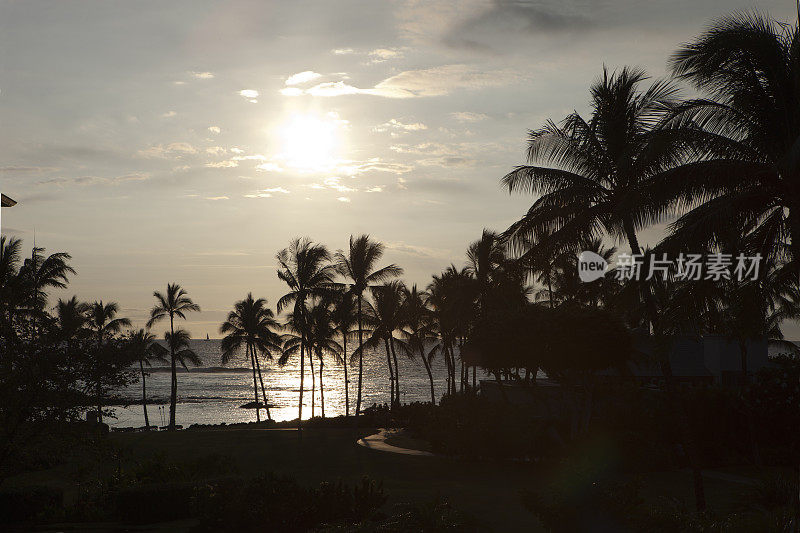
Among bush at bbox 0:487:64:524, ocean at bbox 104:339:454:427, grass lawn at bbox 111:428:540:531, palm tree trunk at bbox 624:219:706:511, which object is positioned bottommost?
ocean at bbox 104:339:454:427

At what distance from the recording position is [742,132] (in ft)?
42.4

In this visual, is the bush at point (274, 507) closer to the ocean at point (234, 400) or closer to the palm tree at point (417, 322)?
the palm tree at point (417, 322)

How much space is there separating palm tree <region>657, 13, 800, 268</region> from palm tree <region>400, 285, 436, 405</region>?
43.1m

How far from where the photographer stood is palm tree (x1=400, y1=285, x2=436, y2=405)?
57094mm

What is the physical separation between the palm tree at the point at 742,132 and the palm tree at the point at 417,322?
4306 cm

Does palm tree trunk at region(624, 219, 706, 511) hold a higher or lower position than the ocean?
higher

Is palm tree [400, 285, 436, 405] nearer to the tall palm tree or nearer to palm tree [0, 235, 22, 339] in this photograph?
palm tree [0, 235, 22, 339]

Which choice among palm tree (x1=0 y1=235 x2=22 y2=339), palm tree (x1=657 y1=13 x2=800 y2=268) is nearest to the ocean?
palm tree (x1=0 y1=235 x2=22 y2=339)

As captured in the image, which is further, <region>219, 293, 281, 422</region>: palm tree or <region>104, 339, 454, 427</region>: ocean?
<region>104, 339, 454, 427</region>: ocean

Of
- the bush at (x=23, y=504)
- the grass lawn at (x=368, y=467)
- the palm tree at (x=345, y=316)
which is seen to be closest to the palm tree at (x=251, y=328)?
the palm tree at (x=345, y=316)

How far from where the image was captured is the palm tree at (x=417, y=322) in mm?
57094

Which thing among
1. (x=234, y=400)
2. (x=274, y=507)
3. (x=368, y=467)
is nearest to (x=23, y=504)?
(x=274, y=507)

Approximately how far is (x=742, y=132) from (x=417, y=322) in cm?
4798

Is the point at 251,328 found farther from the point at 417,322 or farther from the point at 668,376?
the point at 668,376
